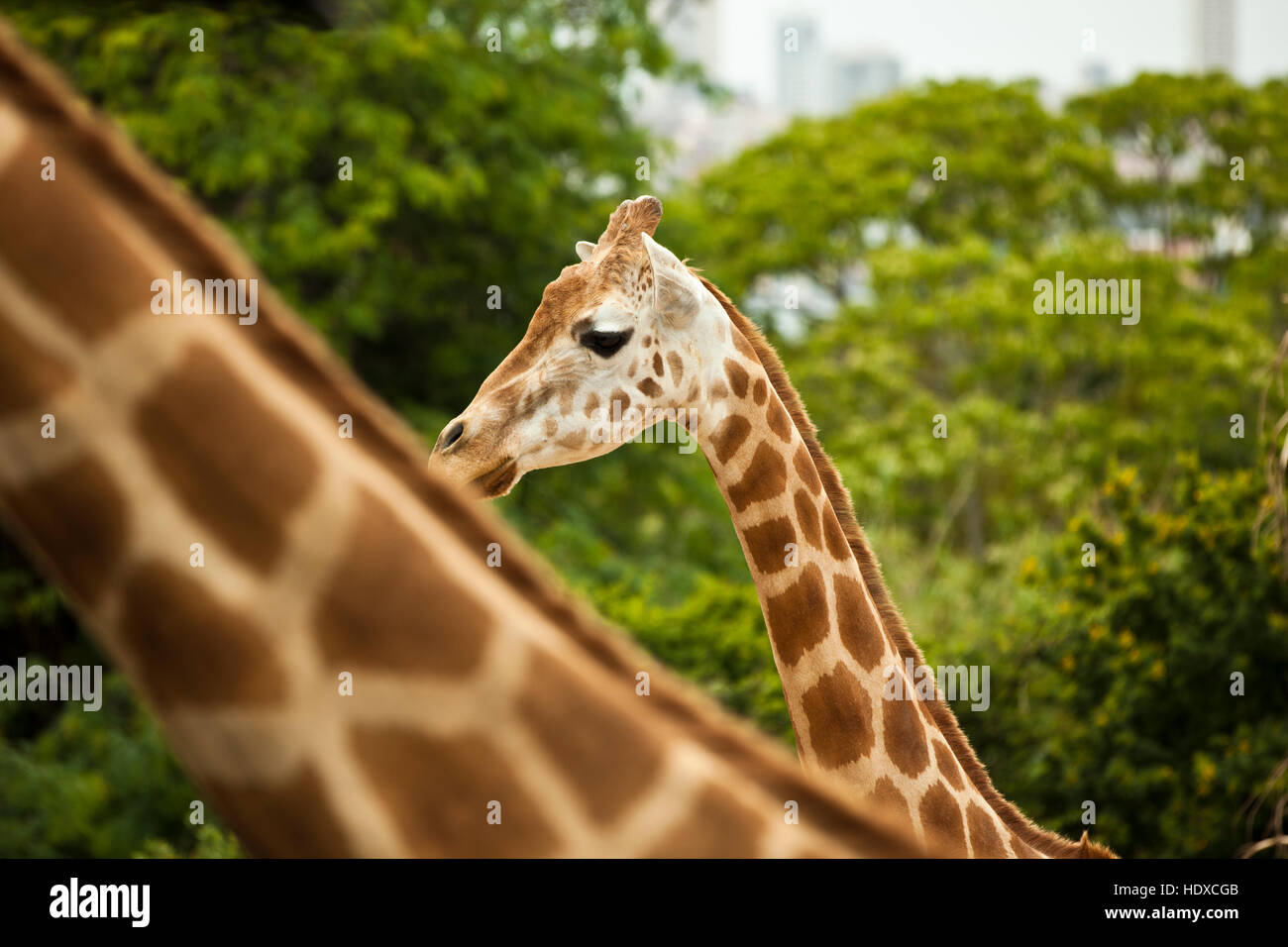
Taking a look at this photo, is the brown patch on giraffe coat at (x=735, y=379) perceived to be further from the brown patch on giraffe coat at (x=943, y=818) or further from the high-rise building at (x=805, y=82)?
the high-rise building at (x=805, y=82)

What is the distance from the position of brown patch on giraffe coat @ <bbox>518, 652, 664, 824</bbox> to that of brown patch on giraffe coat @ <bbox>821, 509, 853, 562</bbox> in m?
1.96

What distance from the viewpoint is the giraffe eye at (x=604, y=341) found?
266cm

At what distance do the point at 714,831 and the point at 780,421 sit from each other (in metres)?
2.02

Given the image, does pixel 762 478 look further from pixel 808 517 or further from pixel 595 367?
pixel 595 367

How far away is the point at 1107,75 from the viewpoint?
22250 mm

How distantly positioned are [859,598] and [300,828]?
6.80ft

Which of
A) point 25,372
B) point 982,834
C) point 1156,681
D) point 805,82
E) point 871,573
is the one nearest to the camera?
point 25,372

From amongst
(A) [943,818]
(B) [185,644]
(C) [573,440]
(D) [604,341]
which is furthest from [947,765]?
(B) [185,644]

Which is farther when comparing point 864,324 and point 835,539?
point 864,324

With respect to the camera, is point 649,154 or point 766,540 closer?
point 766,540

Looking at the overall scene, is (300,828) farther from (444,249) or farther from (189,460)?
(444,249)

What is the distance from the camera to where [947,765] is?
2684 mm

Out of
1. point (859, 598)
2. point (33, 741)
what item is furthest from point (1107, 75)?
point (859, 598)
